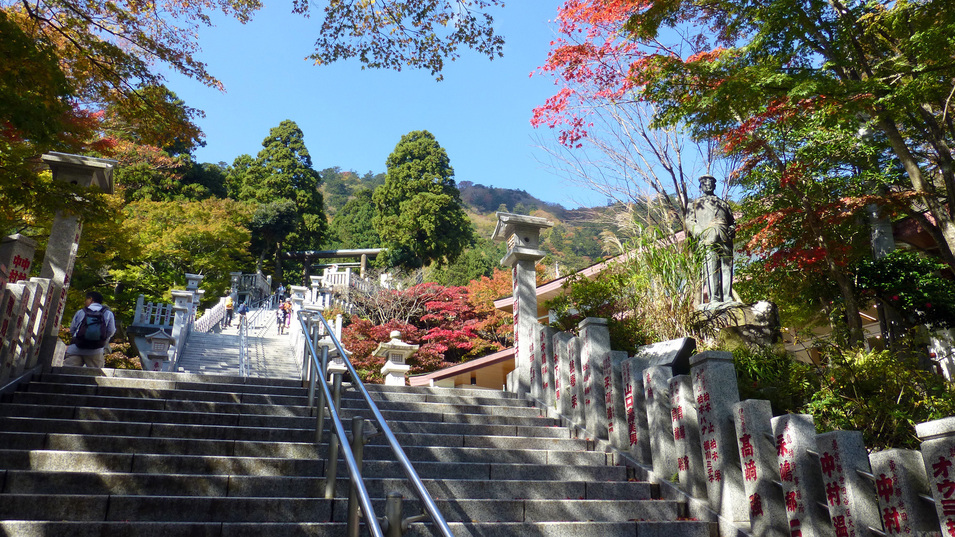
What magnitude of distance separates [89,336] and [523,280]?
210 inches

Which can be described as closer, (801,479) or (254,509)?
(801,479)

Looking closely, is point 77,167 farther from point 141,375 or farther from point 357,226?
point 357,226

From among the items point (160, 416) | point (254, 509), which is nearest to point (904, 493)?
point (254, 509)

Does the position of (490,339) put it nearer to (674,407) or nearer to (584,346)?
(584,346)

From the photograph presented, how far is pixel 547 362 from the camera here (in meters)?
6.99

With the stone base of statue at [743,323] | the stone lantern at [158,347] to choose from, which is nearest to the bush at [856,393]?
the stone base of statue at [743,323]

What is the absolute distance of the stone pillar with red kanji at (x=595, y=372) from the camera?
5.71 metres

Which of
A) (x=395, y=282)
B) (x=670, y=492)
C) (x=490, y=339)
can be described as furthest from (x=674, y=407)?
(x=395, y=282)

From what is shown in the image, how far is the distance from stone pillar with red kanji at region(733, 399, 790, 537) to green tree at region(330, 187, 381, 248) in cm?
3790

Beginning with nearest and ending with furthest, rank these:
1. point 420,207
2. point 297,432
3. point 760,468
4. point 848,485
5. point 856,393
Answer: point 848,485 → point 760,468 → point 297,432 → point 856,393 → point 420,207

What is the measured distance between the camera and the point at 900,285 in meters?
8.79

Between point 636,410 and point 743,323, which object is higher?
point 743,323

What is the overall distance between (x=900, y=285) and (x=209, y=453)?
30.7ft

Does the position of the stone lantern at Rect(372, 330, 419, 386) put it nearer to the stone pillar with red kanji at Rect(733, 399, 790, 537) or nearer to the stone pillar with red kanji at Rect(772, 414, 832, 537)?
the stone pillar with red kanji at Rect(733, 399, 790, 537)
